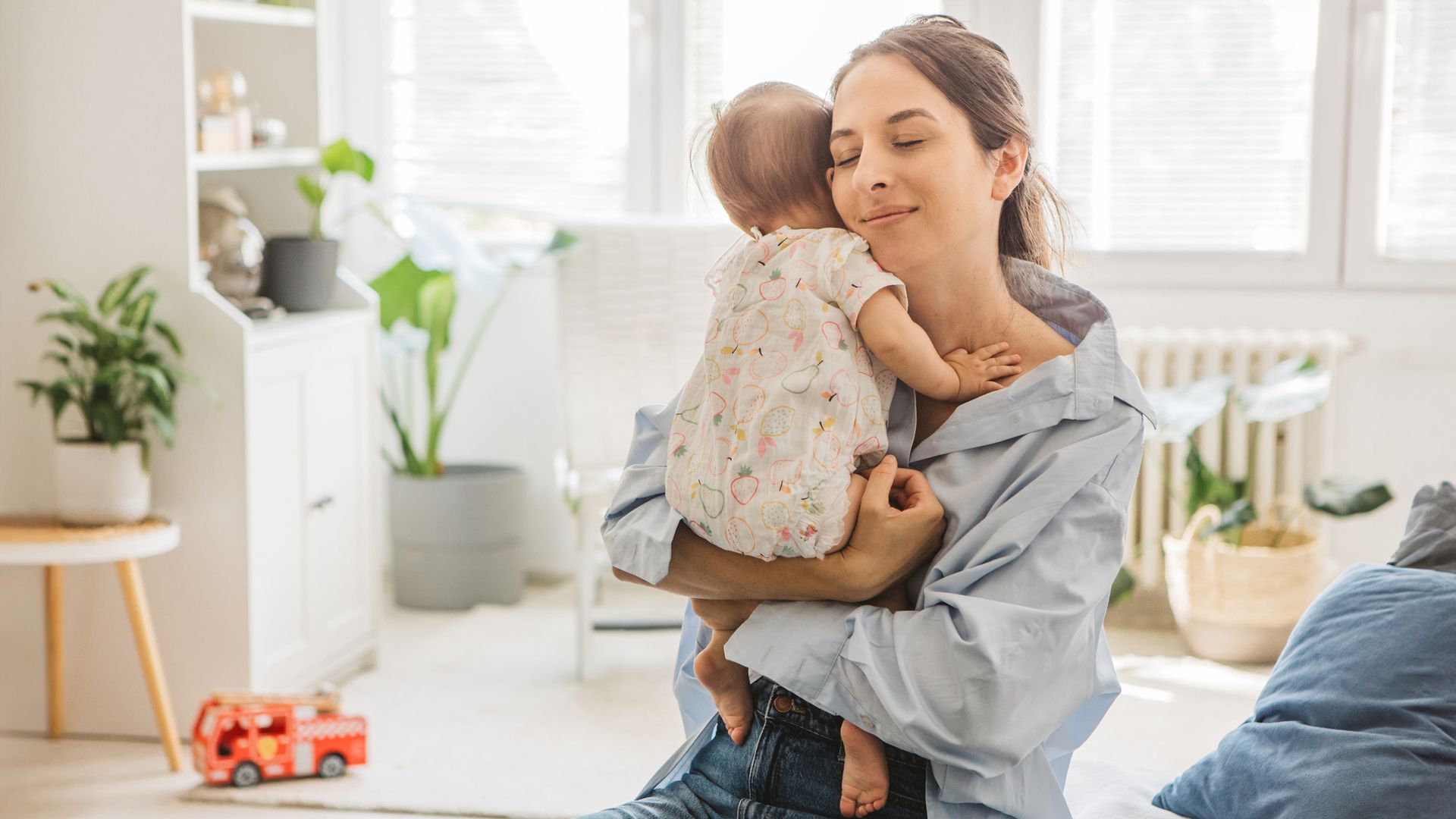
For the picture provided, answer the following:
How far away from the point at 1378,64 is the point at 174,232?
9.82 feet

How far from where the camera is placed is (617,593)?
4.29 metres

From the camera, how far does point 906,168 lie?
1271mm

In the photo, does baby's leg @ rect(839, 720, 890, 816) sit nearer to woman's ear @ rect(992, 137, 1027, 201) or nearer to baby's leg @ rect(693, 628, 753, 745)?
baby's leg @ rect(693, 628, 753, 745)

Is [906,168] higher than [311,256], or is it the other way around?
[906,168]

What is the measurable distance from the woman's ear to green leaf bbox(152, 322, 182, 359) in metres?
2.08

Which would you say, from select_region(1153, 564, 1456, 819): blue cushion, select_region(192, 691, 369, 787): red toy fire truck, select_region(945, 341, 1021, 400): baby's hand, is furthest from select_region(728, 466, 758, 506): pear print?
select_region(192, 691, 369, 787): red toy fire truck

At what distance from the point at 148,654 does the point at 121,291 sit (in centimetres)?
73

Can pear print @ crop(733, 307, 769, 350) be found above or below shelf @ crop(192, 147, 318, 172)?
below

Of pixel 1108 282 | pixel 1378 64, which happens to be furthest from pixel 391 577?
pixel 1378 64

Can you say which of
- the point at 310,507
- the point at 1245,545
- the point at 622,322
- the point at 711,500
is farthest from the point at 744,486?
the point at 1245,545

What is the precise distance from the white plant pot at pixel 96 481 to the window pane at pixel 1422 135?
314 cm

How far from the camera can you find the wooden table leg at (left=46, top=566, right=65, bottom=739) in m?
2.99

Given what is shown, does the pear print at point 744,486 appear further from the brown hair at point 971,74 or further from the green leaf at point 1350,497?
the green leaf at point 1350,497

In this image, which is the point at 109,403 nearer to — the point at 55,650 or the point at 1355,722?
the point at 55,650
